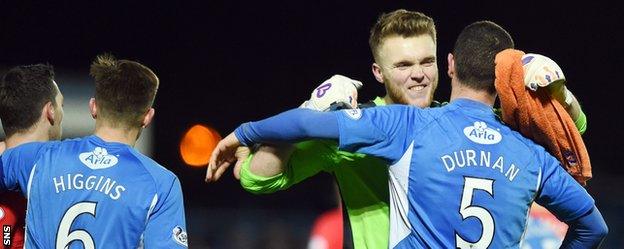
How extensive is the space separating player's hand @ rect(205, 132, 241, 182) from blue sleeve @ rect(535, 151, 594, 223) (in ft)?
3.30

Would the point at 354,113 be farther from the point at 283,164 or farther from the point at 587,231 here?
the point at 587,231

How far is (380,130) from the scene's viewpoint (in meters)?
3.53

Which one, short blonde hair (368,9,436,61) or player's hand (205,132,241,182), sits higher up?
short blonde hair (368,9,436,61)

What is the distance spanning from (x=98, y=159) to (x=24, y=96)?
1.79 ft

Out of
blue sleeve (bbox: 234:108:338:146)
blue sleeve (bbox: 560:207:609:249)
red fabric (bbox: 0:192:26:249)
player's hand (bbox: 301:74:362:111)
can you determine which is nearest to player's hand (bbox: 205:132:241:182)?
blue sleeve (bbox: 234:108:338:146)

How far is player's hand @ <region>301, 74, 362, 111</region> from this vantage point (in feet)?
Result: 12.0

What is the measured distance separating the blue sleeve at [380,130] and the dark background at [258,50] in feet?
17.0

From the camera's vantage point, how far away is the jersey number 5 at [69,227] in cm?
381

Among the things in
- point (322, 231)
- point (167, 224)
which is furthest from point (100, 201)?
point (322, 231)

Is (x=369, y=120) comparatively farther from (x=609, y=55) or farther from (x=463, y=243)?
(x=609, y=55)

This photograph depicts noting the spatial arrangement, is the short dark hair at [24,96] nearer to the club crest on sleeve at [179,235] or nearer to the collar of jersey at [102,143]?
the collar of jersey at [102,143]

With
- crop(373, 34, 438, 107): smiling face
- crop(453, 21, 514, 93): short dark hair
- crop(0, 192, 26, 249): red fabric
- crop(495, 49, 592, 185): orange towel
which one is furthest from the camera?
crop(0, 192, 26, 249): red fabric

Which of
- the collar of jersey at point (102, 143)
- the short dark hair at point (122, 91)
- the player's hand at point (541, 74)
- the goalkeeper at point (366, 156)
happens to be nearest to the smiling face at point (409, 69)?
the goalkeeper at point (366, 156)

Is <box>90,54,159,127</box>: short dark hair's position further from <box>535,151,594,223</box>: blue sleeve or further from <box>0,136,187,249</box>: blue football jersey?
<box>535,151,594,223</box>: blue sleeve
